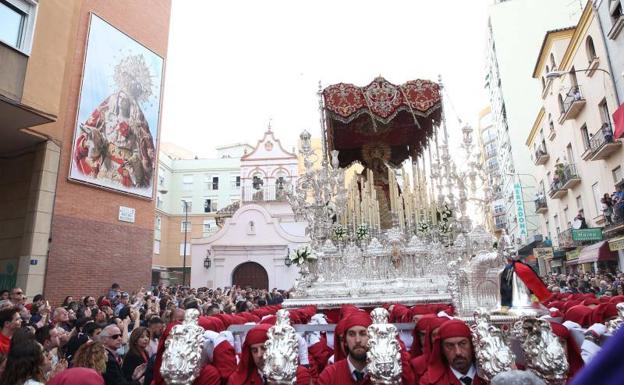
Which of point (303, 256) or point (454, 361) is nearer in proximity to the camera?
point (454, 361)

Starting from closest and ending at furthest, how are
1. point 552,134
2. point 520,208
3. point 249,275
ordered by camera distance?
point 552,134
point 249,275
point 520,208

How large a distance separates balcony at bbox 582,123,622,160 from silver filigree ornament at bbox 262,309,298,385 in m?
16.1

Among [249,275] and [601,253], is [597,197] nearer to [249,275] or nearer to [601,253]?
[601,253]

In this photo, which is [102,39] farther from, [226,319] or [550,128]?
[550,128]

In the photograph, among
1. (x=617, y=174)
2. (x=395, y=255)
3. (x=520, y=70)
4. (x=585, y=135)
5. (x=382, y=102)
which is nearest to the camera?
(x=395, y=255)

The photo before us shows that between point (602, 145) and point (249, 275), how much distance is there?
17.1m

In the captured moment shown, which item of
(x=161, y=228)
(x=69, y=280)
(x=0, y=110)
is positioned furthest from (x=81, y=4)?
(x=161, y=228)

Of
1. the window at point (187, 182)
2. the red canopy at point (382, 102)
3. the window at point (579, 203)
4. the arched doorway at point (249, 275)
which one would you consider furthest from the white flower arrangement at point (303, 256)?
the window at point (187, 182)

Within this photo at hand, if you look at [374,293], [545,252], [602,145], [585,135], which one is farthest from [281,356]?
[545,252]

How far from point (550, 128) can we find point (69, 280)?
77.4 feet

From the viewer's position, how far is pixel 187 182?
3691cm

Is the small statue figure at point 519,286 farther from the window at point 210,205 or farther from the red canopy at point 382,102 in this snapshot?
the window at point 210,205

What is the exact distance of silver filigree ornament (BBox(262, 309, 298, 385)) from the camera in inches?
103

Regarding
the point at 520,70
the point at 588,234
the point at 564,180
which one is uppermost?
the point at 520,70
